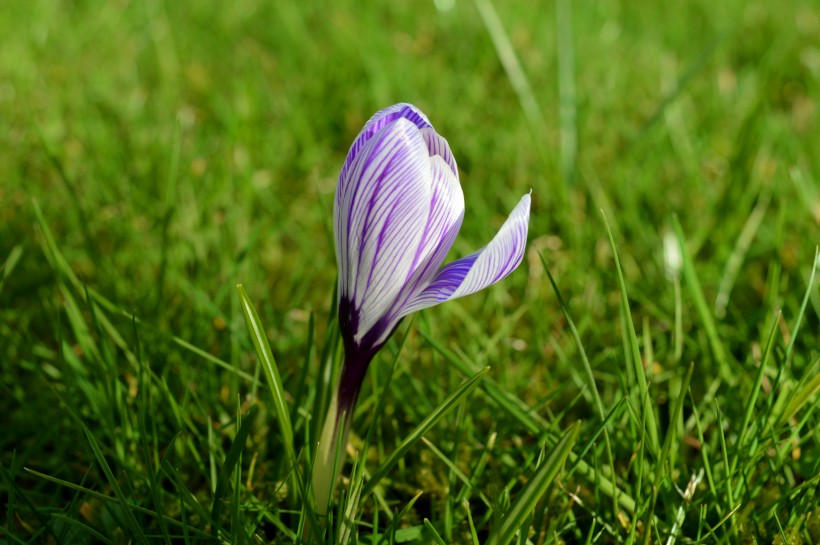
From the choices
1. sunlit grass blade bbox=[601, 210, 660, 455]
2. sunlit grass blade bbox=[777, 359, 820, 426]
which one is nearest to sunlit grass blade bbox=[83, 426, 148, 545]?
sunlit grass blade bbox=[601, 210, 660, 455]

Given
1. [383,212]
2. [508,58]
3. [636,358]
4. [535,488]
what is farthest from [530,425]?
[508,58]

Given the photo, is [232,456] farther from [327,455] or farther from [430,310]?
Result: [430,310]

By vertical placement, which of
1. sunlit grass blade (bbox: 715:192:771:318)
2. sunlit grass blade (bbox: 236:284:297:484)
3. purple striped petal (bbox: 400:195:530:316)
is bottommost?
sunlit grass blade (bbox: 715:192:771:318)

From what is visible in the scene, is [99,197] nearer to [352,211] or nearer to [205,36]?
[205,36]

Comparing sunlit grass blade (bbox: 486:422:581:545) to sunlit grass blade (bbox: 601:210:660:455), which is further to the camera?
sunlit grass blade (bbox: 601:210:660:455)

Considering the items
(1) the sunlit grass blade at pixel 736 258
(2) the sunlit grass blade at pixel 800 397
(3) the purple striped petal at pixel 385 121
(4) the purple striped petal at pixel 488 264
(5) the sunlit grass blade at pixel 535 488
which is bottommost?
(1) the sunlit grass blade at pixel 736 258

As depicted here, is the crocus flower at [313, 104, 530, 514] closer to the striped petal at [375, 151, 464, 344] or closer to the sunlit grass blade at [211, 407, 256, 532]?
the striped petal at [375, 151, 464, 344]

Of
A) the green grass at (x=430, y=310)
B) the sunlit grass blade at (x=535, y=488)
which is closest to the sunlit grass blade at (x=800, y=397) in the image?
Answer: the green grass at (x=430, y=310)

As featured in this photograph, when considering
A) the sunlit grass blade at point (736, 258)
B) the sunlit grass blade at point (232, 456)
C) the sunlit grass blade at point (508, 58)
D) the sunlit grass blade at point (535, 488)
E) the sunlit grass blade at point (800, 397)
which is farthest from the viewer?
the sunlit grass blade at point (508, 58)

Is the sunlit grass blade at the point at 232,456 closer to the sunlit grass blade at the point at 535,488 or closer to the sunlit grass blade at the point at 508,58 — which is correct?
the sunlit grass blade at the point at 535,488
